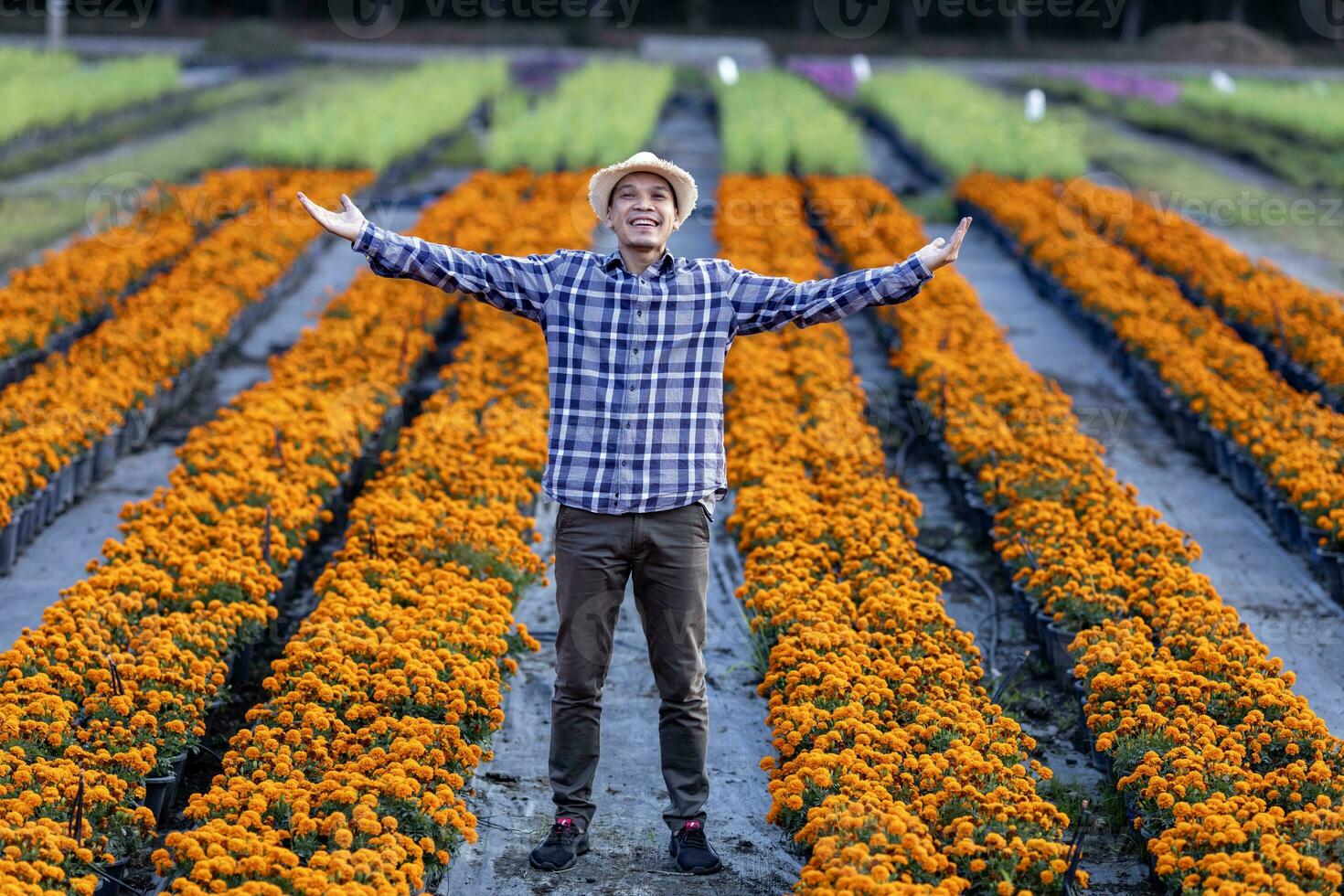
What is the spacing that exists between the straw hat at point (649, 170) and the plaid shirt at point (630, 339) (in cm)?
19

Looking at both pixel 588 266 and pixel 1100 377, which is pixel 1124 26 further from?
pixel 588 266

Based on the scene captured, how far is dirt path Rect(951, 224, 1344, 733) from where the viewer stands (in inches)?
257

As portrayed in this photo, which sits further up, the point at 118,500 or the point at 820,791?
the point at 820,791

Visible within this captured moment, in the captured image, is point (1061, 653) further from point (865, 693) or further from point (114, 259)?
point (114, 259)

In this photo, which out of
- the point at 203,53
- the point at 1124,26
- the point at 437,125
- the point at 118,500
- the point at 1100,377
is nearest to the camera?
the point at 118,500

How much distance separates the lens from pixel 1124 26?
44.1 meters

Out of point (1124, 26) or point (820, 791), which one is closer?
point (820, 791)

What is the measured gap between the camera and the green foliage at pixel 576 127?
17.6 metres

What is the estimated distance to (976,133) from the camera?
62.5 ft

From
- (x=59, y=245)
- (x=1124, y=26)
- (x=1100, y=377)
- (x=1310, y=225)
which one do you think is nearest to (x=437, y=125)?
(x=59, y=245)

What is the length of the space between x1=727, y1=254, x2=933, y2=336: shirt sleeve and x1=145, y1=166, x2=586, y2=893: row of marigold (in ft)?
5.05

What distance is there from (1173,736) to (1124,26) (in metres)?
43.2

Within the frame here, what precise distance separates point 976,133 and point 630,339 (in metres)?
15.8

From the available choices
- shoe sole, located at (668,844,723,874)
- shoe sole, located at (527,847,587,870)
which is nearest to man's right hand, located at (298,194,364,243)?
shoe sole, located at (527,847,587,870)
